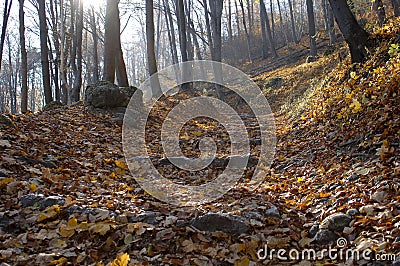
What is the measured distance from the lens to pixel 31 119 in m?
6.88

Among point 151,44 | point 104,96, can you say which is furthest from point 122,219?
point 151,44

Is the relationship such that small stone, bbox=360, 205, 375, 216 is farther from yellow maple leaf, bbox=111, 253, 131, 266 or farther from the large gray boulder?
the large gray boulder

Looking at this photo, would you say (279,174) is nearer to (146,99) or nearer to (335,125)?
(335,125)

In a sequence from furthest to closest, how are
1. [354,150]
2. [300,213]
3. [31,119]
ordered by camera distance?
[31,119] → [354,150] → [300,213]

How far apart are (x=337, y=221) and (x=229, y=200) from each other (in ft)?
4.78

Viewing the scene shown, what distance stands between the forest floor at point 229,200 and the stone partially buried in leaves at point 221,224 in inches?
1.8

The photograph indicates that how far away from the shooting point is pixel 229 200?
4320mm

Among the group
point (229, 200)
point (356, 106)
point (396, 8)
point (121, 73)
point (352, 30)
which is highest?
point (396, 8)

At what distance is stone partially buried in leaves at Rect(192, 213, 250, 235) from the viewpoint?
10.9ft

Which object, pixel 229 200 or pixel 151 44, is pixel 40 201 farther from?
pixel 151 44

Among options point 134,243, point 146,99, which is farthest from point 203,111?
point 134,243

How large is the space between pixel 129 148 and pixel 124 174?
1655 mm

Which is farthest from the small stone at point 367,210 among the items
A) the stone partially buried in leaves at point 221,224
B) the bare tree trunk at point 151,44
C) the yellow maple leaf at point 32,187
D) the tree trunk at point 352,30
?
the bare tree trunk at point 151,44

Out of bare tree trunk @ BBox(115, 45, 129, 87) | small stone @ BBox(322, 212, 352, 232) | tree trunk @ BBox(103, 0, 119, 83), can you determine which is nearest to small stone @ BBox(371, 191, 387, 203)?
small stone @ BBox(322, 212, 352, 232)
